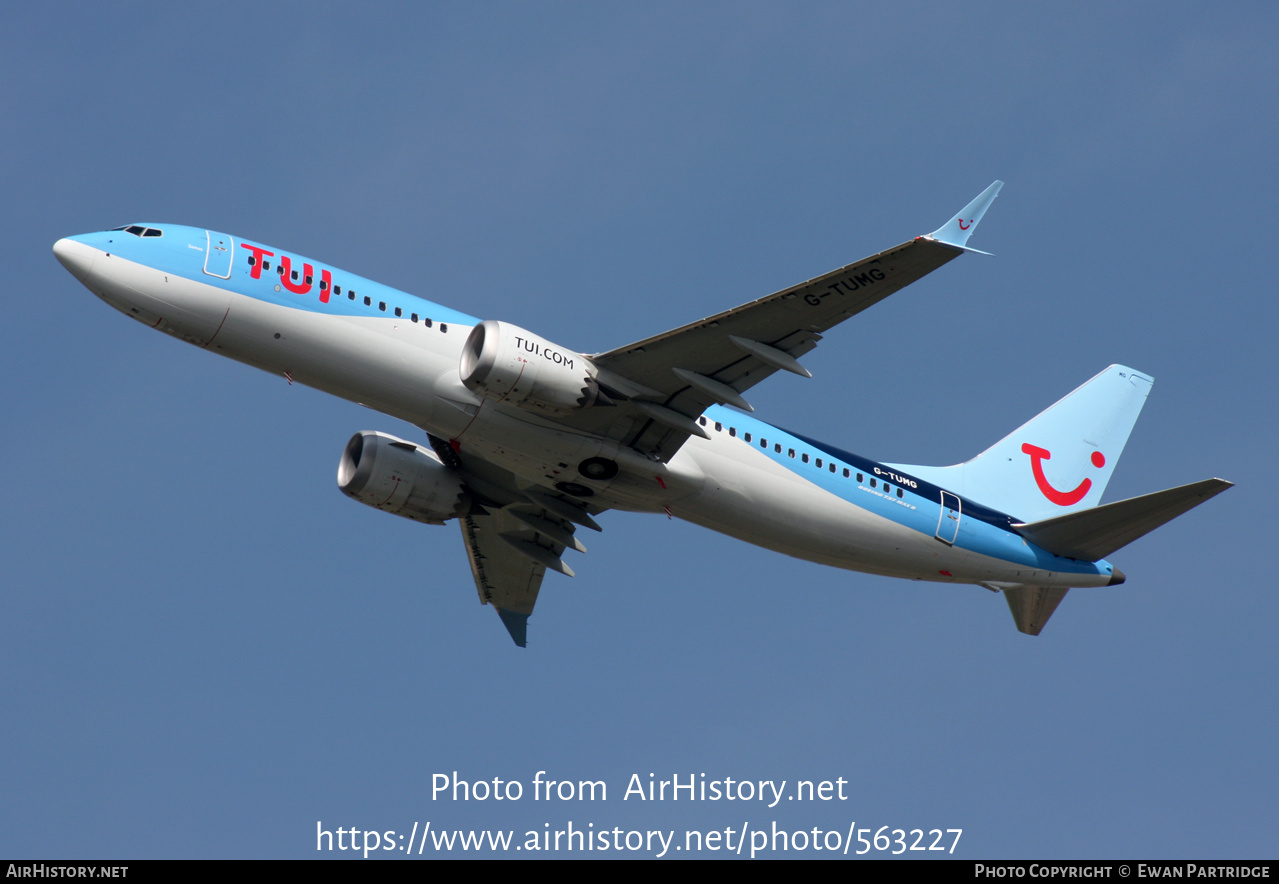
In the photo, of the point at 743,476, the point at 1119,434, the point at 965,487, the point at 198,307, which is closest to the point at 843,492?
the point at 743,476

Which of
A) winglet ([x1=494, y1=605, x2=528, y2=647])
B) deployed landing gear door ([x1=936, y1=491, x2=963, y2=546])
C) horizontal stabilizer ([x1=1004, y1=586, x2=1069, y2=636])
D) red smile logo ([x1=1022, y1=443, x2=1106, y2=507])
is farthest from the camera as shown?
winglet ([x1=494, y1=605, x2=528, y2=647])

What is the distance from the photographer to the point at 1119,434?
42250 mm

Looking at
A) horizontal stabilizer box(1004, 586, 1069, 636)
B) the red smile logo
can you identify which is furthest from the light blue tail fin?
horizontal stabilizer box(1004, 586, 1069, 636)

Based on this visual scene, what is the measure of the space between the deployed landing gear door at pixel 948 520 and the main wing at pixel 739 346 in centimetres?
854

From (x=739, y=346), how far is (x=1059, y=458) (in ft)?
53.1

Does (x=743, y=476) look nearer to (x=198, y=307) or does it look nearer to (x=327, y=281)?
(x=327, y=281)

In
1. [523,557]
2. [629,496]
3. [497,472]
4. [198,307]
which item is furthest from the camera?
[523,557]

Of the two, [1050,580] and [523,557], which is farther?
[523,557]

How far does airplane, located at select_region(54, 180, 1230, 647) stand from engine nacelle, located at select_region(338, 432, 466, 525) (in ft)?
0.18

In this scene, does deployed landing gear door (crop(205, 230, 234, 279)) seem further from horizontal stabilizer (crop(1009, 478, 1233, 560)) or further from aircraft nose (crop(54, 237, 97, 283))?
horizontal stabilizer (crop(1009, 478, 1233, 560))

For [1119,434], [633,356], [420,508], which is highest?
[1119,434]

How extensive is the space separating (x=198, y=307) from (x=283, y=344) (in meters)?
2.07

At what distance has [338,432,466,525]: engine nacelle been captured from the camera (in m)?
36.6

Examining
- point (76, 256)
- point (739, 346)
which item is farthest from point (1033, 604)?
point (76, 256)
